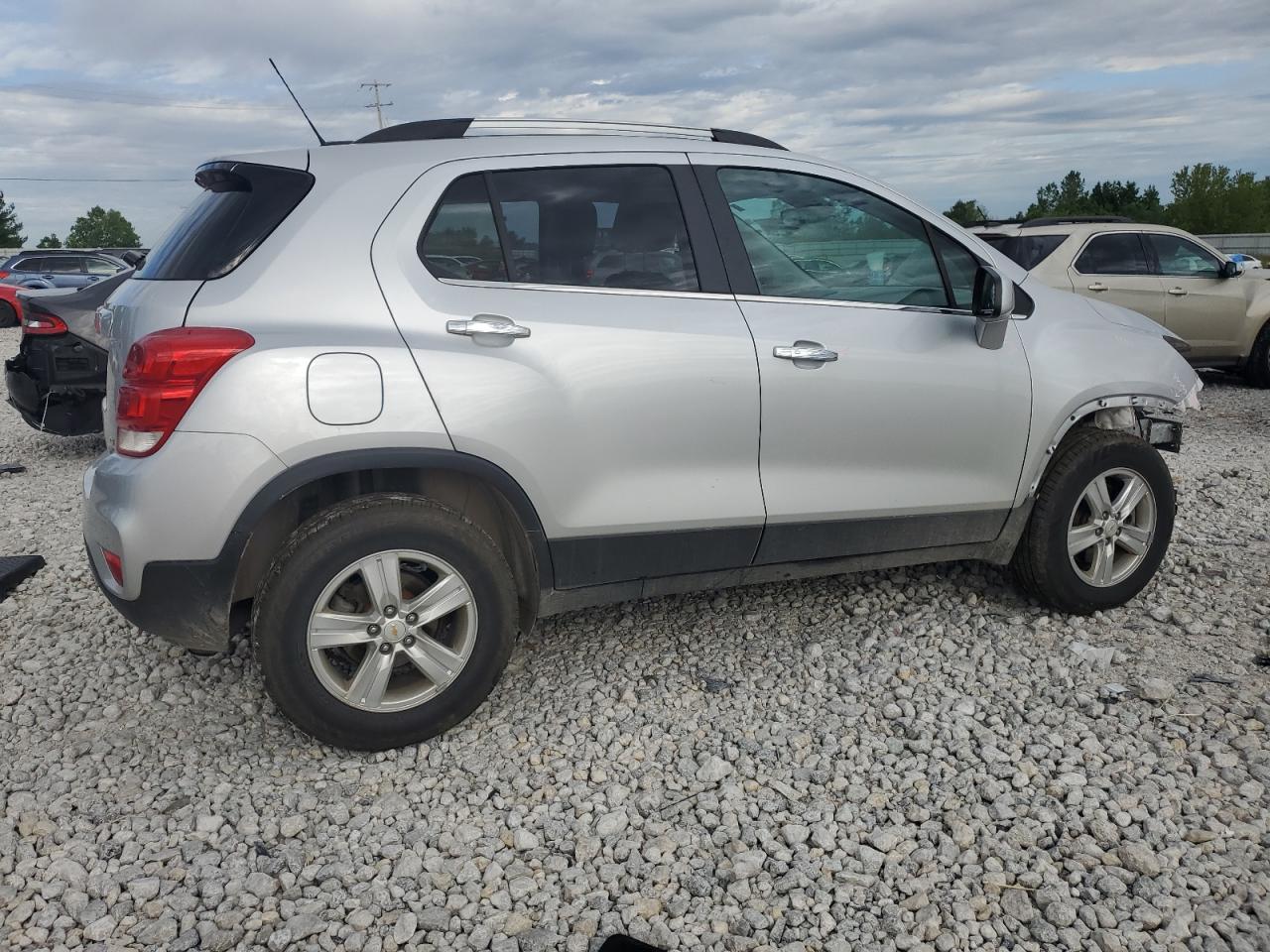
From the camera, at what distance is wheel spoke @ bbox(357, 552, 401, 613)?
3.32m

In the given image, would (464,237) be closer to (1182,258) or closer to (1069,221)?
(1069,221)

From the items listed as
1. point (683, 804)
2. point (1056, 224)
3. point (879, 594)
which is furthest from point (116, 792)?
point (1056, 224)

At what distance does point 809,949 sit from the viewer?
2.63 meters

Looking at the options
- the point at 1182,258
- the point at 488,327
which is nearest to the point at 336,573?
the point at 488,327

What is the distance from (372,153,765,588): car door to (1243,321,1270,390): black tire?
985cm

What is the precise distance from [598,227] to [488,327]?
60cm

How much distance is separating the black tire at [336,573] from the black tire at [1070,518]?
7.40ft

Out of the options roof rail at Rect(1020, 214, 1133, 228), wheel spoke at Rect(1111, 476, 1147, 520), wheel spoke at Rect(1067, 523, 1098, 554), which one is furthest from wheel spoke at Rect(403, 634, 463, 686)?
roof rail at Rect(1020, 214, 1133, 228)

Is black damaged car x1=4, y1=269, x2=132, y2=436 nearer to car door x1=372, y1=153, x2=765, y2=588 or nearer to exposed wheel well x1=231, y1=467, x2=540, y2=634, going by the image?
exposed wheel well x1=231, y1=467, x2=540, y2=634

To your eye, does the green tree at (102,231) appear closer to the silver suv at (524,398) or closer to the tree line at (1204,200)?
the tree line at (1204,200)

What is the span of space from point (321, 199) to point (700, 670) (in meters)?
2.22

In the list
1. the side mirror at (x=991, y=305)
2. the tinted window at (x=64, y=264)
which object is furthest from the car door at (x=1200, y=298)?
the tinted window at (x=64, y=264)

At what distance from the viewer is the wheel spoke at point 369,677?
341 centimetres

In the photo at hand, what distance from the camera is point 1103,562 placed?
14.9 feet
